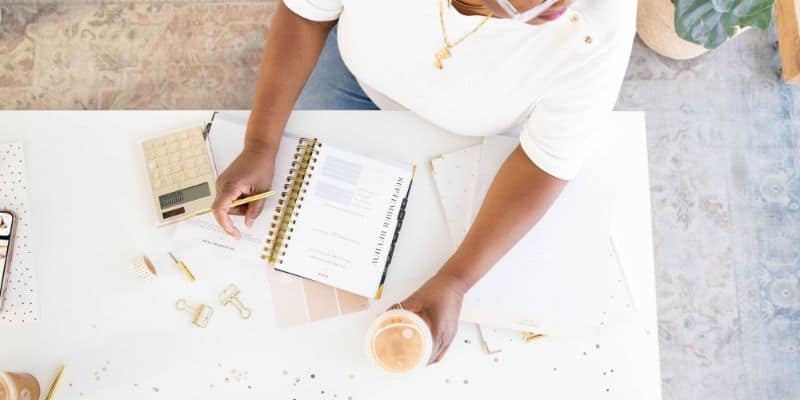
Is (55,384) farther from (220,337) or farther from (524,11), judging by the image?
(524,11)

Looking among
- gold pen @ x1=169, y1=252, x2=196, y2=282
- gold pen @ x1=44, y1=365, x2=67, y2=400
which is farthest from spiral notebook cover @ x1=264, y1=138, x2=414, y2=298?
gold pen @ x1=44, y1=365, x2=67, y2=400

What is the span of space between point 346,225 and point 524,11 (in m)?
0.47

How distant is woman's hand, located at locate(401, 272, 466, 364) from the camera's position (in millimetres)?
883

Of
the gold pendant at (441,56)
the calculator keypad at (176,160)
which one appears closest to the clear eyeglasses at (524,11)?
the gold pendant at (441,56)

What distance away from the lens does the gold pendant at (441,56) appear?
2.63 ft

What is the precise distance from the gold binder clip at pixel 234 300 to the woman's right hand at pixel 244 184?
87 millimetres

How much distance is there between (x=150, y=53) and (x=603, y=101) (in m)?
1.33

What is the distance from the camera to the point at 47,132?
988 mm

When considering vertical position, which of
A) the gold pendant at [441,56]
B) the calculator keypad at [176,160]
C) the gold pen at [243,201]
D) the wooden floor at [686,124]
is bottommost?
the wooden floor at [686,124]

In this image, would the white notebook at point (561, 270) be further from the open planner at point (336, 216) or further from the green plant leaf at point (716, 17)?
the green plant leaf at point (716, 17)

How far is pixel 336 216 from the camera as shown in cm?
95

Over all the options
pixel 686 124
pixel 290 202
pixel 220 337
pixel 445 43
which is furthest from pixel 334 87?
pixel 686 124

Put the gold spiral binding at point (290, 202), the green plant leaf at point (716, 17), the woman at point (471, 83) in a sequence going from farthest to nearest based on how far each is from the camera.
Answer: the green plant leaf at point (716, 17) < the gold spiral binding at point (290, 202) < the woman at point (471, 83)

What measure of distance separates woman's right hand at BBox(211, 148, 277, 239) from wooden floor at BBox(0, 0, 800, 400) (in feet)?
2.42
